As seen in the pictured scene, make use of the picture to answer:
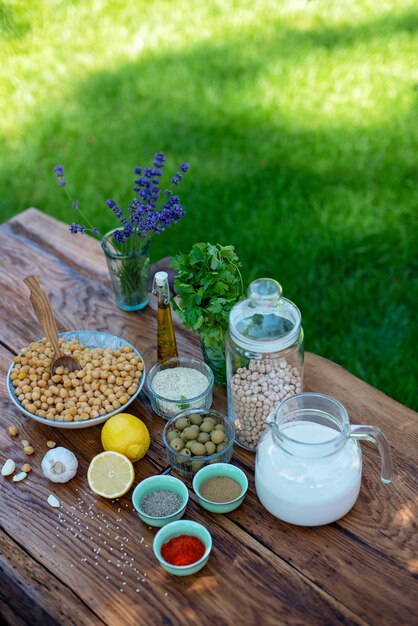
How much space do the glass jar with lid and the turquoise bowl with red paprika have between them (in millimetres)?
278

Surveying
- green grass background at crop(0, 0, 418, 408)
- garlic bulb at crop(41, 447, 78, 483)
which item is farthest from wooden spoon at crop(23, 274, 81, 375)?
green grass background at crop(0, 0, 418, 408)

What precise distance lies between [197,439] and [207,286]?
349 mm

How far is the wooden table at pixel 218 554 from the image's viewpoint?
4.34 feet

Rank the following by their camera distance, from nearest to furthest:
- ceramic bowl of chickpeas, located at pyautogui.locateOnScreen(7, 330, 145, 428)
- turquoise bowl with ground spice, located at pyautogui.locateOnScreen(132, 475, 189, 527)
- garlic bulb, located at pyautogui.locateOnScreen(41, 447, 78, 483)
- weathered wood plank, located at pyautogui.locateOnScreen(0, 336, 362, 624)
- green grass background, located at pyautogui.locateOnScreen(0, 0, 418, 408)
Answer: weathered wood plank, located at pyautogui.locateOnScreen(0, 336, 362, 624) < turquoise bowl with ground spice, located at pyautogui.locateOnScreen(132, 475, 189, 527) < garlic bulb, located at pyautogui.locateOnScreen(41, 447, 78, 483) < ceramic bowl of chickpeas, located at pyautogui.locateOnScreen(7, 330, 145, 428) < green grass background, located at pyautogui.locateOnScreen(0, 0, 418, 408)

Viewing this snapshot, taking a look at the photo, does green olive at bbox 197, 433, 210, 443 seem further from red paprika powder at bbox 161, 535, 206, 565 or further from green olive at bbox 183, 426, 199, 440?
red paprika powder at bbox 161, 535, 206, 565

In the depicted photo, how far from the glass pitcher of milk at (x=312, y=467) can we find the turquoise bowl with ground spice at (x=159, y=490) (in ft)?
0.53

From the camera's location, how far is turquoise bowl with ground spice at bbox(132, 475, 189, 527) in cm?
146

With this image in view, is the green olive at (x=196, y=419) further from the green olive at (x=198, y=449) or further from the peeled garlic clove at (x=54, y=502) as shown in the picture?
the peeled garlic clove at (x=54, y=502)

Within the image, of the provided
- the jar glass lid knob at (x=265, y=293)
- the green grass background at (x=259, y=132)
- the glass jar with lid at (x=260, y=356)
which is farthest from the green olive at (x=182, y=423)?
the green grass background at (x=259, y=132)

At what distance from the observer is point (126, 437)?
5.20ft

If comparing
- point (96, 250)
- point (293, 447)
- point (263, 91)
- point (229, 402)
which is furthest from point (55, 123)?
point (293, 447)

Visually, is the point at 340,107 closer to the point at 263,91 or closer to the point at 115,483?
the point at 263,91

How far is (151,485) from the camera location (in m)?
1.53

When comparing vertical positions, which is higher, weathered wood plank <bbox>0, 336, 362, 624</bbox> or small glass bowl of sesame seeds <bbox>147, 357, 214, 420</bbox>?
small glass bowl of sesame seeds <bbox>147, 357, 214, 420</bbox>
